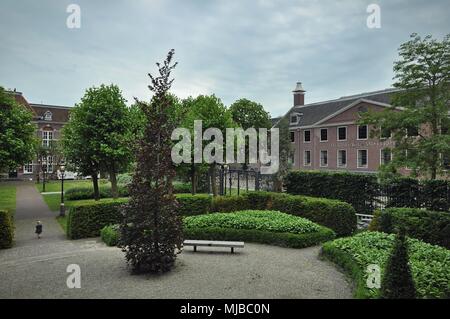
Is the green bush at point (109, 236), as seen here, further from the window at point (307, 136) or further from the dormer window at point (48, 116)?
the dormer window at point (48, 116)

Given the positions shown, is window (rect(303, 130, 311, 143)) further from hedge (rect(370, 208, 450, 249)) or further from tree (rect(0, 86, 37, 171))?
tree (rect(0, 86, 37, 171))

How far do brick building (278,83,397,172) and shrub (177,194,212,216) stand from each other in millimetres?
24709

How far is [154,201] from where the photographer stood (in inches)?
389

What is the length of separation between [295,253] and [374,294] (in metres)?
5.06

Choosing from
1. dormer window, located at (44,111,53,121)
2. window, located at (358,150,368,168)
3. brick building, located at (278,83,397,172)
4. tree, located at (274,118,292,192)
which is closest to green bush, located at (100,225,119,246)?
tree, located at (274,118,292,192)

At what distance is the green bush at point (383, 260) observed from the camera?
761 centimetres

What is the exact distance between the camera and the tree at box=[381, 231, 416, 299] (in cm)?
645

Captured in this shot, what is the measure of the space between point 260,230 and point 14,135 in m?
17.8

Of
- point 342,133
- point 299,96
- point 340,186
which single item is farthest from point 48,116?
point 340,186
